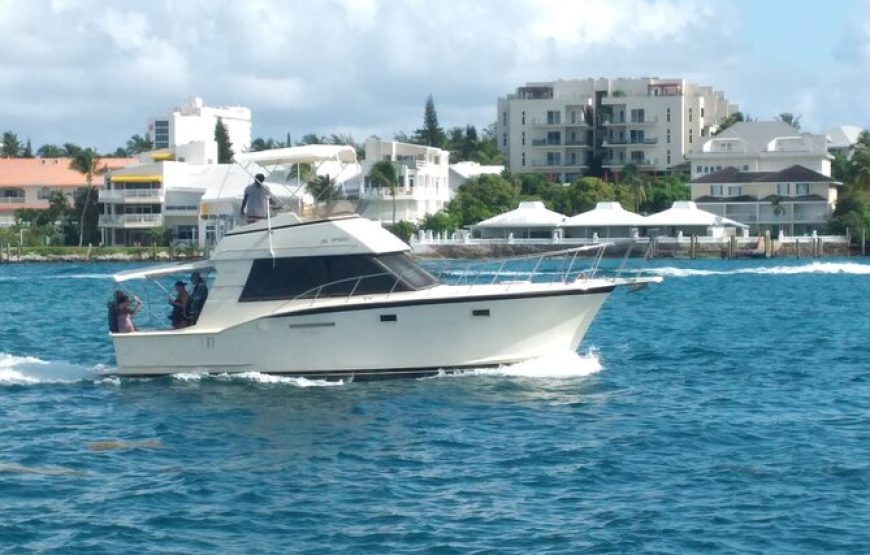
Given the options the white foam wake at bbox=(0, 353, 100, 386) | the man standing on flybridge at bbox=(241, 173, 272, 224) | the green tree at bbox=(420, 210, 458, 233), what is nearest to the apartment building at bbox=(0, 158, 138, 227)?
the green tree at bbox=(420, 210, 458, 233)

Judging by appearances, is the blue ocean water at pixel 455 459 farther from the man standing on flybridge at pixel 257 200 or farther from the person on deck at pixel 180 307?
the man standing on flybridge at pixel 257 200

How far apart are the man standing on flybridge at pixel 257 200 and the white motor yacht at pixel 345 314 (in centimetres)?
55

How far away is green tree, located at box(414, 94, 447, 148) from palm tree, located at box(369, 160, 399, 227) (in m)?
36.7

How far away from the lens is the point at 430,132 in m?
149

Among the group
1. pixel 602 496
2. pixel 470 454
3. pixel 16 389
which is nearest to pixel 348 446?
pixel 470 454

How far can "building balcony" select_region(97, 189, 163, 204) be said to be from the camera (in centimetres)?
11825

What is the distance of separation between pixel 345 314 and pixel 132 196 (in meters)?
94.9

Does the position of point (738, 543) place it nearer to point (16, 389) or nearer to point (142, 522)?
point (142, 522)

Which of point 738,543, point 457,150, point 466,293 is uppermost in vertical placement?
point 457,150

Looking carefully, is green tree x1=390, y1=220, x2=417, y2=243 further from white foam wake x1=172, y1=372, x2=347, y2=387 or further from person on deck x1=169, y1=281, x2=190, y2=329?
white foam wake x1=172, y1=372, x2=347, y2=387

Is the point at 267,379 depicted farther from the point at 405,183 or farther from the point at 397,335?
the point at 405,183

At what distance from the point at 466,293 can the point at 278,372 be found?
360 cm

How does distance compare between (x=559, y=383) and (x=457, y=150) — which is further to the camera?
(x=457, y=150)

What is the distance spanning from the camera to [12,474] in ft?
67.2
